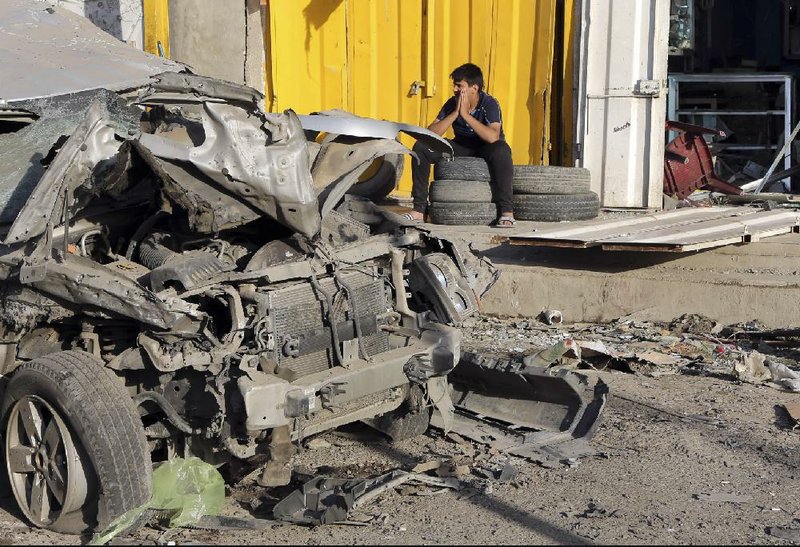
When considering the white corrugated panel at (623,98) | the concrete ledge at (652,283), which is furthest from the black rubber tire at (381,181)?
the white corrugated panel at (623,98)

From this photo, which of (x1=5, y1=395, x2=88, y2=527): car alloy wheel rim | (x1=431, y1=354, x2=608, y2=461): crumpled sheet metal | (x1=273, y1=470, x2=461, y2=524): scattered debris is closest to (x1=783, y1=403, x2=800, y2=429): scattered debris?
(x1=431, y1=354, x2=608, y2=461): crumpled sheet metal

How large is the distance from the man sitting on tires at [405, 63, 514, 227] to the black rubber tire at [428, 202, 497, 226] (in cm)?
11

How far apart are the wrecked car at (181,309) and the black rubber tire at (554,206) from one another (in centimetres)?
378

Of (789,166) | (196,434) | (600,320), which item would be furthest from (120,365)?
(789,166)

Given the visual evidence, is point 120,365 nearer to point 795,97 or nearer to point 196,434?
point 196,434

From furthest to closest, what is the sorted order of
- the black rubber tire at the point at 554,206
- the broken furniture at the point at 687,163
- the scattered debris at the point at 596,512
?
the broken furniture at the point at 687,163 → the black rubber tire at the point at 554,206 → the scattered debris at the point at 596,512

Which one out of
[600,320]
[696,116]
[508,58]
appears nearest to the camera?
[600,320]

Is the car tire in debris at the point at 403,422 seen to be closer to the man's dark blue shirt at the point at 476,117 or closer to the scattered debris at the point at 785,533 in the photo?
the scattered debris at the point at 785,533

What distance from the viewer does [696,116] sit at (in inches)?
541

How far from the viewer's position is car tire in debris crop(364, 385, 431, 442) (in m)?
5.41

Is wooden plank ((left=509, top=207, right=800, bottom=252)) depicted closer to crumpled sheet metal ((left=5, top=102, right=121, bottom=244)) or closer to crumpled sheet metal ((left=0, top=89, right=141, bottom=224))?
crumpled sheet metal ((left=0, top=89, right=141, bottom=224))

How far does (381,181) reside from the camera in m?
6.02

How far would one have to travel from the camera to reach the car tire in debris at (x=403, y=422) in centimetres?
541

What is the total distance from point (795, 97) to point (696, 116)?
124 centimetres
